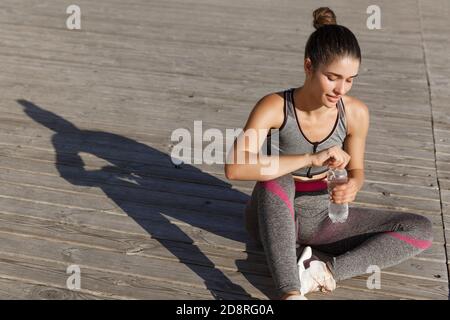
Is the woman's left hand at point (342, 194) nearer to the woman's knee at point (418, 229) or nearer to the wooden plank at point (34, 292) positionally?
the woman's knee at point (418, 229)

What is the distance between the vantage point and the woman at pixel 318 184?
10.6 ft

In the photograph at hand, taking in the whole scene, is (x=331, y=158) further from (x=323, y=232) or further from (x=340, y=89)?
(x=323, y=232)

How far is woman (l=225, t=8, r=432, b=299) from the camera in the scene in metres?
3.22

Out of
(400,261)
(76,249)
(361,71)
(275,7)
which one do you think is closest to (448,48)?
(361,71)

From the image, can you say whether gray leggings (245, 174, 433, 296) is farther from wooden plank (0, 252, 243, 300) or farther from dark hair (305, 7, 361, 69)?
dark hair (305, 7, 361, 69)

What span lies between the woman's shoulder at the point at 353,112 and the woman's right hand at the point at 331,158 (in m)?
0.35

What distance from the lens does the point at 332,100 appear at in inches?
129

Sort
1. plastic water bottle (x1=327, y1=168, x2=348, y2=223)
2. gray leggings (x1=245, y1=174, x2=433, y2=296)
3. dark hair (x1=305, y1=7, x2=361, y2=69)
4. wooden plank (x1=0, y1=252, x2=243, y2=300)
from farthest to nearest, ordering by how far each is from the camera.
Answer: plastic water bottle (x1=327, y1=168, x2=348, y2=223) < wooden plank (x1=0, y1=252, x2=243, y2=300) < gray leggings (x1=245, y1=174, x2=433, y2=296) < dark hair (x1=305, y1=7, x2=361, y2=69)

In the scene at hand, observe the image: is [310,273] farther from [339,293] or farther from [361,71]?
[361,71]

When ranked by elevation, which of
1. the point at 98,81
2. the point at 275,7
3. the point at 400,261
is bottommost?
the point at 400,261

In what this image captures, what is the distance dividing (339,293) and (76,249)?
1.40 m

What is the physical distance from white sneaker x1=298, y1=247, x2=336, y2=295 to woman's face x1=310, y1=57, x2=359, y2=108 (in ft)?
2.58

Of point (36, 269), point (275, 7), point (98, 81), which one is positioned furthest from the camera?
point (275, 7)

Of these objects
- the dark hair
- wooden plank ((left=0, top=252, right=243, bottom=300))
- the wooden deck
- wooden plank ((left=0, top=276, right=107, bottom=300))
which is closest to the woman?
the dark hair
